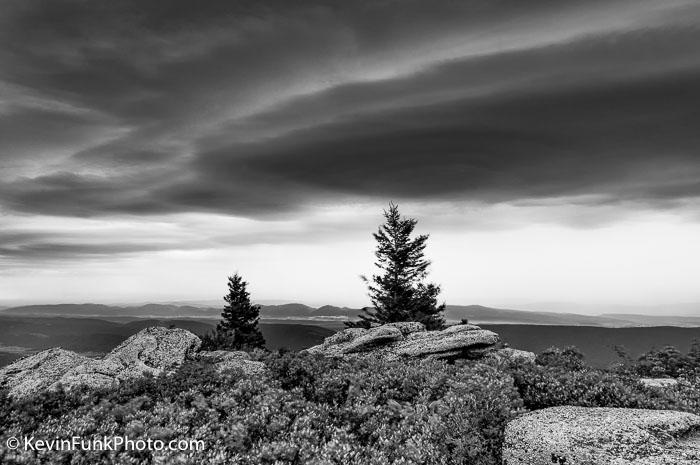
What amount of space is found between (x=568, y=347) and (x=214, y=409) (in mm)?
19485

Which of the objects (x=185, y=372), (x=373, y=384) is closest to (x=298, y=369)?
(x=373, y=384)

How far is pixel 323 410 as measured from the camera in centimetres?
1143

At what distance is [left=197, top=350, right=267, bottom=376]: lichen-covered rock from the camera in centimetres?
1518

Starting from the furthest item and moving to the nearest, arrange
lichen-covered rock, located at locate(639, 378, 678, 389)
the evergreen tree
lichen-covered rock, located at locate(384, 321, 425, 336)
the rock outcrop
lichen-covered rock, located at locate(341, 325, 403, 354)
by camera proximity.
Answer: the evergreen tree → lichen-covered rock, located at locate(384, 321, 425, 336) → lichen-covered rock, located at locate(341, 325, 403, 354) → the rock outcrop → lichen-covered rock, located at locate(639, 378, 678, 389)

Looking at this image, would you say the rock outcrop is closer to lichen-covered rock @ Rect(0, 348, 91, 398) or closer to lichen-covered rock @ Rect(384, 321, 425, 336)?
lichen-covered rock @ Rect(384, 321, 425, 336)

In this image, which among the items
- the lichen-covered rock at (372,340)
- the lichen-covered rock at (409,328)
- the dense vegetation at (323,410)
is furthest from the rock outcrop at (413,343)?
the dense vegetation at (323,410)

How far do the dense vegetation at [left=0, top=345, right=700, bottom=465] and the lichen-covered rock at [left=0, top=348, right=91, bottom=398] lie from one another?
4.20 meters

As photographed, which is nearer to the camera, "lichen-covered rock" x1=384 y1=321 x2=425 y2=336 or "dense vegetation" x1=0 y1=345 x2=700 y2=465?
"dense vegetation" x1=0 y1=345 x2=700 y2=465

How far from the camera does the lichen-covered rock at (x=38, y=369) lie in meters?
15.6

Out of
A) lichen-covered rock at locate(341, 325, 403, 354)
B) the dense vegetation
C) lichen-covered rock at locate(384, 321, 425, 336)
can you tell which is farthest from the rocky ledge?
lichen-covered rock at locate(384, 321, 425, 336)

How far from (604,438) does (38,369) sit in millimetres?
22509

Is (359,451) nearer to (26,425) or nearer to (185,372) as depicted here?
(185,372)

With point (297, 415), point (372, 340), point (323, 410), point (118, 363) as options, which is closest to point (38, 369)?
point (118, 363)

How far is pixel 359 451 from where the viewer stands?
30.8 feet
